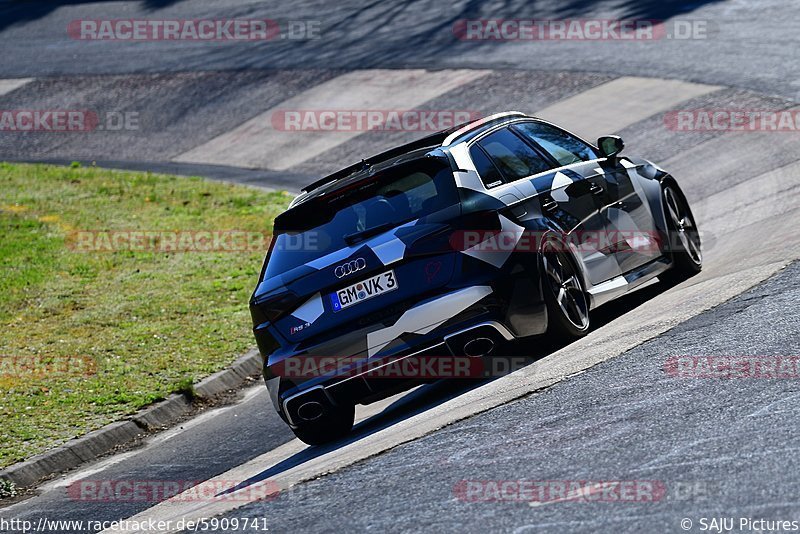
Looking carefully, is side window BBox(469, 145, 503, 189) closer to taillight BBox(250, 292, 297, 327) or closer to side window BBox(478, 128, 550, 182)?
side window BBox(478, 128, 550, 182)

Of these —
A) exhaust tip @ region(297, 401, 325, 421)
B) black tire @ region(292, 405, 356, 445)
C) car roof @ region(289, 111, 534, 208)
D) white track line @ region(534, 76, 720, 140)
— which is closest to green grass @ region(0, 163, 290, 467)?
black tire @ region(292, 405, 356, 445)

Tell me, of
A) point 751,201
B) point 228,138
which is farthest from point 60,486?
point 228,138

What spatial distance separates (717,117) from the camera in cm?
1636

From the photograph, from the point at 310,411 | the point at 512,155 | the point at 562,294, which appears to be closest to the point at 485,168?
the point at 512,155

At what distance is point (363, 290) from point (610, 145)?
110 inches

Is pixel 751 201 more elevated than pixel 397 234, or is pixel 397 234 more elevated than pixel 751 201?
pixel 397 234

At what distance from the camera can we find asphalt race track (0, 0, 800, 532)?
18.5ft

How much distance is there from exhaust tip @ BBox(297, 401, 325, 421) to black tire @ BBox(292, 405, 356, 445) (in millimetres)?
90

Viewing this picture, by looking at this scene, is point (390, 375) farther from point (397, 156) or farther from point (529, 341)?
point (397, 156)

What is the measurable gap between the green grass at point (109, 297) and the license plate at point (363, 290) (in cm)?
298

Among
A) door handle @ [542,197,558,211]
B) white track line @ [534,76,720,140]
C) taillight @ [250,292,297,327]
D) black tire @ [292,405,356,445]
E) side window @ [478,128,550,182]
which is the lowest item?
white track line @ [534,76,720,140]

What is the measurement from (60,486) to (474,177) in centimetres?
362

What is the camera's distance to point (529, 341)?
314 inches

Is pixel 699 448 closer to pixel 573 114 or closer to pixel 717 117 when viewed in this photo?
pixel 717 117
